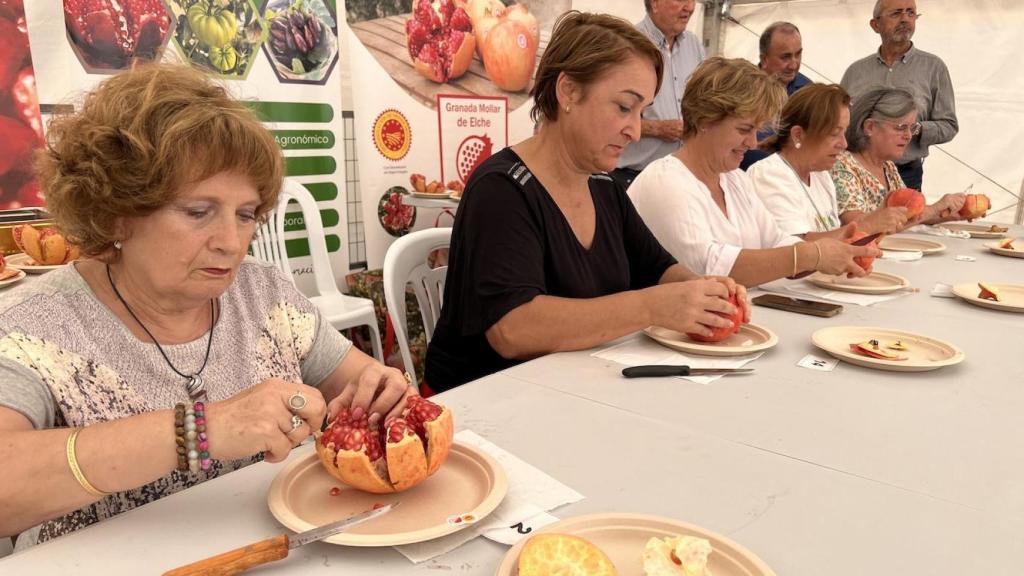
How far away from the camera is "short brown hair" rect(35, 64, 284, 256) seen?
3.52 feet

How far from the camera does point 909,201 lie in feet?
11.2

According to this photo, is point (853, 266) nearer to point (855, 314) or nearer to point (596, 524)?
point (855, 314)

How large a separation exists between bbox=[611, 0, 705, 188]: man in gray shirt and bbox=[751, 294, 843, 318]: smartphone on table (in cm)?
195

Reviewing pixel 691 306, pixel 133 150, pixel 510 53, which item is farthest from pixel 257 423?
pixel 510 53

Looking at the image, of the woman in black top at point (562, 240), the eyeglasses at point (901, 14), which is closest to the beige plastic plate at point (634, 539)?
the woman in black top at point (562, 240)

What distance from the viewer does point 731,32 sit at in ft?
21.1

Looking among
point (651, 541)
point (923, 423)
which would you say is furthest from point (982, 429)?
point (651, 541)

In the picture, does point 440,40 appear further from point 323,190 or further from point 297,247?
point 297,247

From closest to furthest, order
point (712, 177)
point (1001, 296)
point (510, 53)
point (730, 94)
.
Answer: point (1001, 296)
point (730, 94)
point (712, 177)
point (510, 53)

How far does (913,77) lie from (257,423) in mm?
5732

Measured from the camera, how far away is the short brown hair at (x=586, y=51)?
75.2 inches

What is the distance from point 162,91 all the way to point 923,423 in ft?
4.70

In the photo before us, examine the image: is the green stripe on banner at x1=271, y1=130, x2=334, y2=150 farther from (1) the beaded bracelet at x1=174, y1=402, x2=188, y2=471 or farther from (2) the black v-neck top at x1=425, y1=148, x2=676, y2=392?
(1) the beaded bracelet at x1=174, y1=402, x2=188, y2=471

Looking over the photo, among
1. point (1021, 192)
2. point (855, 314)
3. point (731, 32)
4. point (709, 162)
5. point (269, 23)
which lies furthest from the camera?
point (731, 32)
